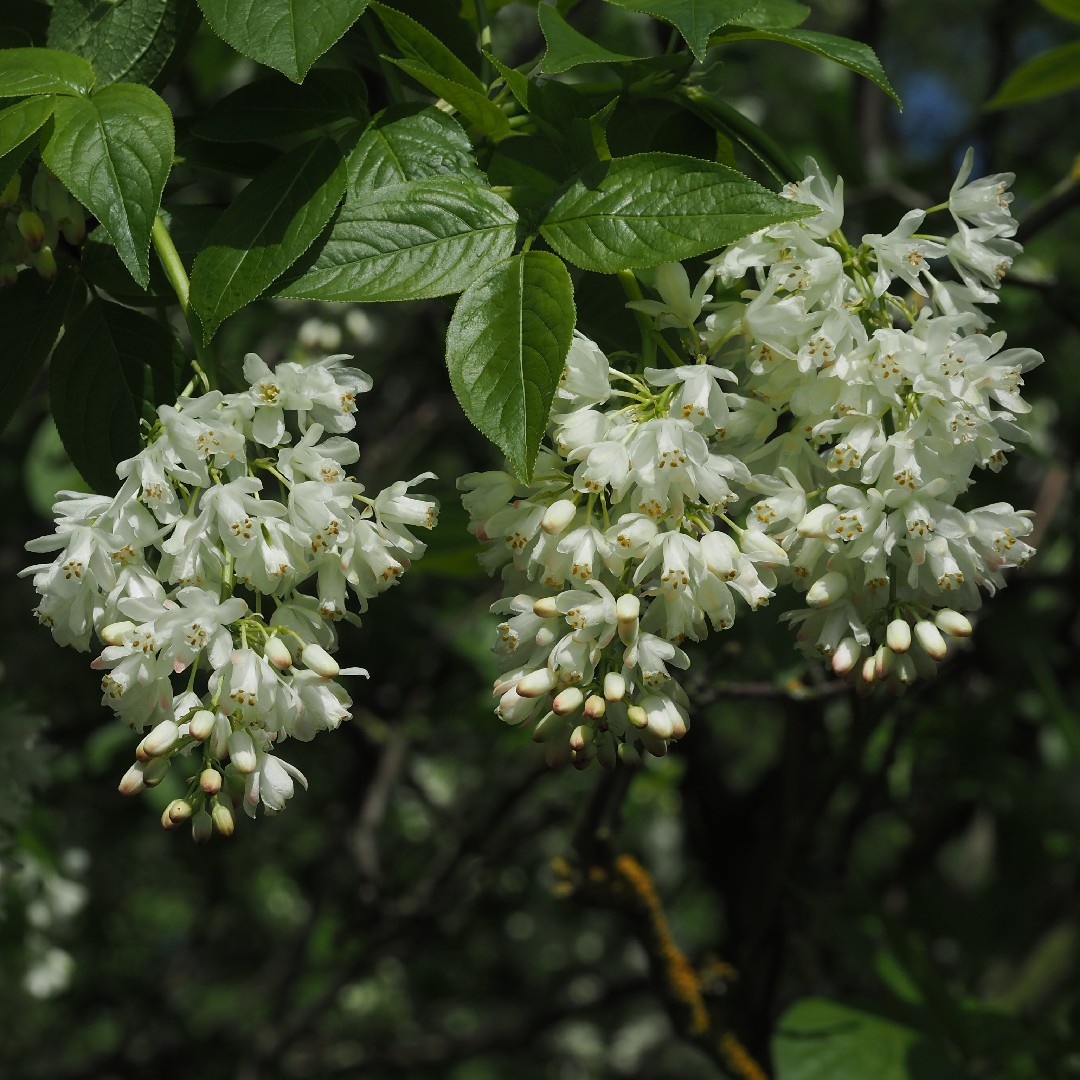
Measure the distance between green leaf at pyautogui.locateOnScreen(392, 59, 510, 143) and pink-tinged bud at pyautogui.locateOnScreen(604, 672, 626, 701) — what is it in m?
0.91

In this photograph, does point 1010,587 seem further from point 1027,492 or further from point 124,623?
point 124,623

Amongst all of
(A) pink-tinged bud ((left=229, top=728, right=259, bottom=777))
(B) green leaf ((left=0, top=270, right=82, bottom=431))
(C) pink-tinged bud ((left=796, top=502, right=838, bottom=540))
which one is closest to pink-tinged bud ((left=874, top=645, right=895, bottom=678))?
(C) pink-tinged bud ((left=796, top=502, right=838, bottom=540))

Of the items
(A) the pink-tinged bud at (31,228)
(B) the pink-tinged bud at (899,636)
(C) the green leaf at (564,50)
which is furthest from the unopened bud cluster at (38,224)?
(B) the pink-tinged bud at (899,636)

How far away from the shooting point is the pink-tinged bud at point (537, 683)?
5.64ft

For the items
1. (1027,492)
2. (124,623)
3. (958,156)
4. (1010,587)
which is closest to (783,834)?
(1010,587)

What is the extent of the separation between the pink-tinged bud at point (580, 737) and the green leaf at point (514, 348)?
0.39 meters

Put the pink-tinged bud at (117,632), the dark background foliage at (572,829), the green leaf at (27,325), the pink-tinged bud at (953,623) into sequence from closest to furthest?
the pink-tinged bud at (117,632) < the pink-tinged bud at (953,623) < the green leaf at (27,325) < the dark background foliage at (572,829)

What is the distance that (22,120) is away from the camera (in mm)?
1690

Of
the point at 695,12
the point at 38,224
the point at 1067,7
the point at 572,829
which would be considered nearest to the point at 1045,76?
the point at 1067,7

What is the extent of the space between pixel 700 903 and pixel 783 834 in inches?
233

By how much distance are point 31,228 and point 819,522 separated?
50.6 inches

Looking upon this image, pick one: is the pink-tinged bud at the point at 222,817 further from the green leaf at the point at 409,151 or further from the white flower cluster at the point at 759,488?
the green leaf at the point at 409,151

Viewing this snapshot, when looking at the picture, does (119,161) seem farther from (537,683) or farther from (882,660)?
(882,660)

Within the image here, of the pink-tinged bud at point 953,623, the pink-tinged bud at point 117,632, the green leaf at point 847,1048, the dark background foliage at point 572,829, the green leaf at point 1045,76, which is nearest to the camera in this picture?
the pink-tinged bud at point 117,632
